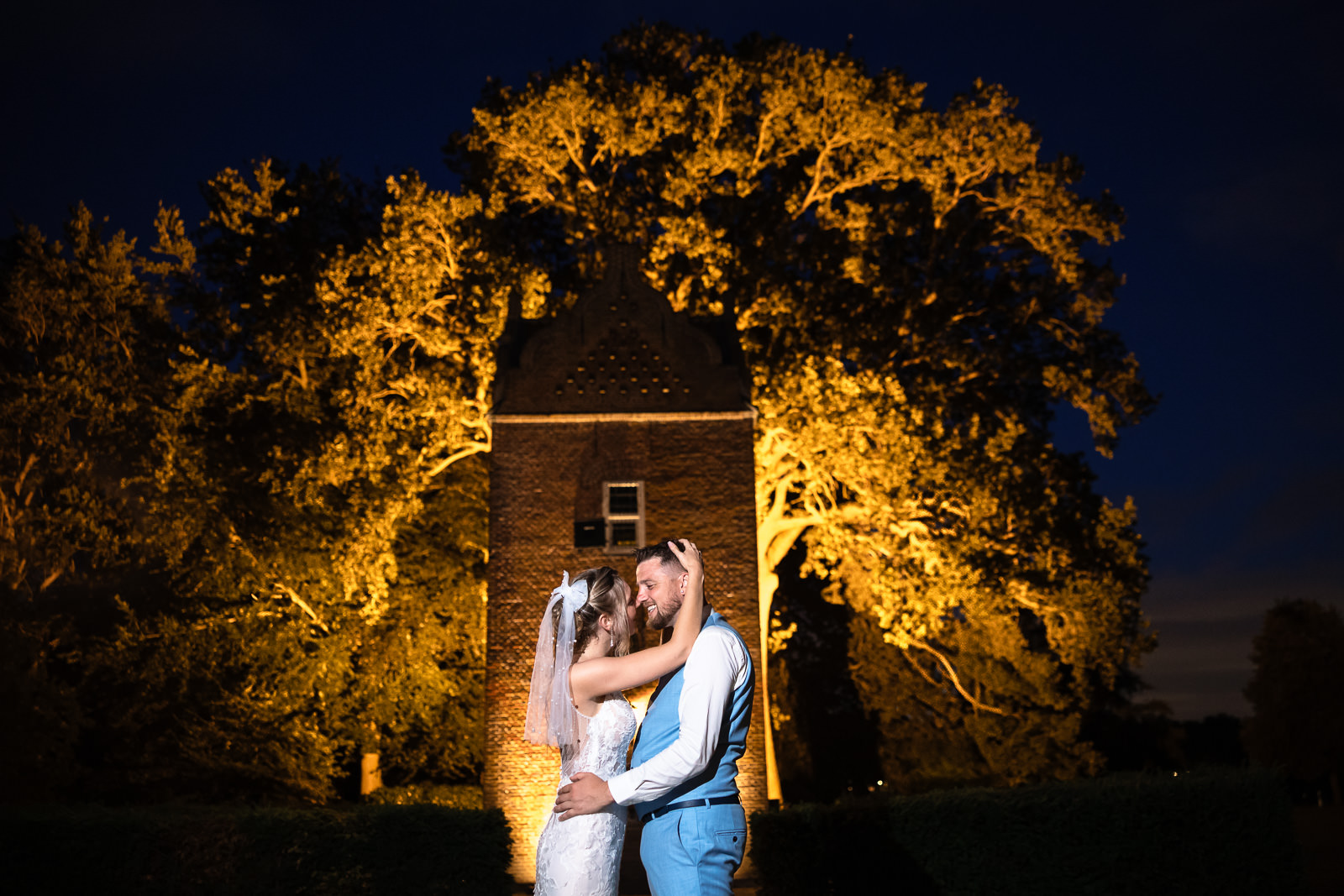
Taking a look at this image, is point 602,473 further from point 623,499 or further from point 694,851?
point 694,851

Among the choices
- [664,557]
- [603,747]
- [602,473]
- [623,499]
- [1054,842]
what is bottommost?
[1054,842]

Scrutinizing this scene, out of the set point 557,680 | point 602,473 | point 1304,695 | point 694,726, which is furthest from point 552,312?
point 1304,695

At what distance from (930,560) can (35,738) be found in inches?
734

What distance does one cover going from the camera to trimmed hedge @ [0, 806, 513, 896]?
11258mm

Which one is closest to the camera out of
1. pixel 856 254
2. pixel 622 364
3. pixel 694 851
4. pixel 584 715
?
pixel 694 851

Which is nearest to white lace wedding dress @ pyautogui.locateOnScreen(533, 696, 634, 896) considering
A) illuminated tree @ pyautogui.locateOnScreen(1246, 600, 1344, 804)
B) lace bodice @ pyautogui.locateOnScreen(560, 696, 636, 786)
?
lace bodice @ pyautogui.locateOnScreen(560, 696, 636, 786)

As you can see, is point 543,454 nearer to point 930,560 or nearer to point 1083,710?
point 930,560

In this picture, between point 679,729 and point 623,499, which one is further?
point 623,499

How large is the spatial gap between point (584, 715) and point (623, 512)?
1431cm

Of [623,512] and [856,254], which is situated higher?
[856,254]

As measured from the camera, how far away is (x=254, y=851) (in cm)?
1161

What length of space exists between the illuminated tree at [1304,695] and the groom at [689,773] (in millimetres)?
46631

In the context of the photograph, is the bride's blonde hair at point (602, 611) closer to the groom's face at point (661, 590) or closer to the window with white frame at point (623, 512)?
the groom's face at point (661, 590)

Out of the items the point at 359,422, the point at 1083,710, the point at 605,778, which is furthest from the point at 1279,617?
the point at 605,778
